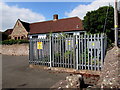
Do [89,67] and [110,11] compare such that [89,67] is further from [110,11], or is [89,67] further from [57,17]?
[57,17]

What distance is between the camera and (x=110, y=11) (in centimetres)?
1602

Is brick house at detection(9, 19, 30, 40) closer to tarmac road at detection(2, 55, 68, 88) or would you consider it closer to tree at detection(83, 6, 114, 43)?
tree at detection(83, 6, 114, 43)

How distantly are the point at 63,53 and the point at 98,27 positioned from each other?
10.8 m

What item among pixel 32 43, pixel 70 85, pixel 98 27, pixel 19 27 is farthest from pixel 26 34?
pixel 70 85

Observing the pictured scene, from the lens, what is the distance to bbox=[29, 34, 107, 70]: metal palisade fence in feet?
18.7

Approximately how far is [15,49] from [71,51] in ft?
47.8

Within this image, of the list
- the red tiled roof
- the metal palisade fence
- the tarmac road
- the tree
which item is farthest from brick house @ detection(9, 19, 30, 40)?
the tarmac road

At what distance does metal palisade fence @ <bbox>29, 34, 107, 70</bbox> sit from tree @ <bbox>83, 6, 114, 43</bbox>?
9899 millimetres

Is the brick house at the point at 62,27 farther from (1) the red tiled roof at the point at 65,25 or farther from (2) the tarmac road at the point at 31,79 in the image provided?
(2) the tarmac road at the point at 31,79

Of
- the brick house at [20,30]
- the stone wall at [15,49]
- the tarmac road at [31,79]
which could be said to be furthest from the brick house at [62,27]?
the tarmac road at [31,79]

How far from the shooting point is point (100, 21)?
15.5 m

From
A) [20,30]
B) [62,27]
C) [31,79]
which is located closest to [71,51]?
[31,79]

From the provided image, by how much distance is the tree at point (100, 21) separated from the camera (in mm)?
15375

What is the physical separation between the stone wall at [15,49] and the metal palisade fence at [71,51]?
10301 mm
